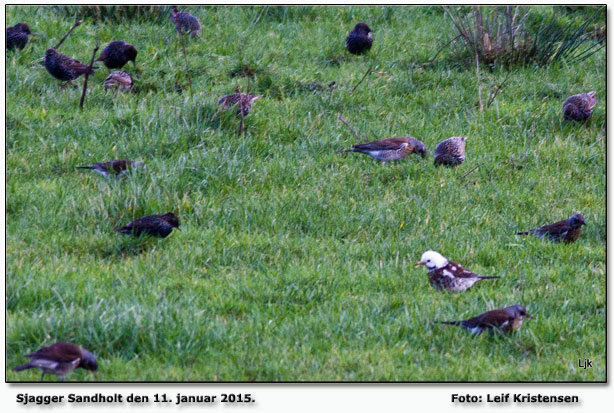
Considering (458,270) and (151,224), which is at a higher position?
(458,270)

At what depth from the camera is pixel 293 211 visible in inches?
264

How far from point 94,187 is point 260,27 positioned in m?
4.87

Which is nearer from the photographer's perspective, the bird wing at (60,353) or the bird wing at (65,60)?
the bird wing at (60,353)

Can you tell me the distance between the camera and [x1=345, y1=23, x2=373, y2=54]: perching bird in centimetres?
1045

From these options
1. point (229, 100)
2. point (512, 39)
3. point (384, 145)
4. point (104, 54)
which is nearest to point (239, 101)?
point (229, 100)

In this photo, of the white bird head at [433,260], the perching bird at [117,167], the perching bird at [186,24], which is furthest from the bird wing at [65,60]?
the white bird head at [433,260]

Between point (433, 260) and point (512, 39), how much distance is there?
211 inches

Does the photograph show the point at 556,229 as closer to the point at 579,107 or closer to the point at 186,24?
the point at 579,107

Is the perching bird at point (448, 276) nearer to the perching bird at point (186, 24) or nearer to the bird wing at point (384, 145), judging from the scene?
the bird wing at point (384, 145)

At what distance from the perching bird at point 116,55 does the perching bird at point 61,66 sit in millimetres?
306

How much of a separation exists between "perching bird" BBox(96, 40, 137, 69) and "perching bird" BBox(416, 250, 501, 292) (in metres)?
5.11

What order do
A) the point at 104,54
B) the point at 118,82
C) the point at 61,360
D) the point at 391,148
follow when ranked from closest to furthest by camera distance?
the point at 61,360 < the point at 391,148 < the point at 118,82 < the point at 104,54

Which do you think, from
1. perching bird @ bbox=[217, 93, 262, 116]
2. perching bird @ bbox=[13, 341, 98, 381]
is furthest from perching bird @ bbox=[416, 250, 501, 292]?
perching bird @ bbox=[217, 93, 262, 116]

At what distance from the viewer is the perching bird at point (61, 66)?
913 centimetres
